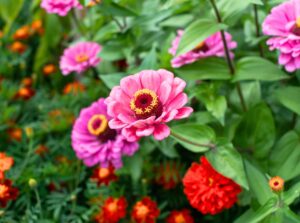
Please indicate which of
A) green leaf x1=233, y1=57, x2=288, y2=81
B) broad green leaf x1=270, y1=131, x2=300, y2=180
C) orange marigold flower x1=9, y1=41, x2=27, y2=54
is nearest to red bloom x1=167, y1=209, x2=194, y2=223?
broad green leaf x1=270, y1=131, x2=300, y2=180

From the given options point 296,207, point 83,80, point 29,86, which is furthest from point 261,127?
point 29,86

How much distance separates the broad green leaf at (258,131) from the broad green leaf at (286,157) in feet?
0.07

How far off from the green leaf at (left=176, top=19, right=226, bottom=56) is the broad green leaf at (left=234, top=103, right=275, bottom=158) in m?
0.19

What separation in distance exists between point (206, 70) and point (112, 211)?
1.24 feet

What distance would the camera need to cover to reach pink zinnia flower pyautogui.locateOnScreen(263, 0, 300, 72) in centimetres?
93

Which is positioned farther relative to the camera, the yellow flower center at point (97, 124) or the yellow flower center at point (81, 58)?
the yellow flower center at point (81, 58)

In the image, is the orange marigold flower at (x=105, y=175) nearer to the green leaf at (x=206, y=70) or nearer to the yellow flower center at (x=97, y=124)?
the yellow flower center at (x=97, y=124)

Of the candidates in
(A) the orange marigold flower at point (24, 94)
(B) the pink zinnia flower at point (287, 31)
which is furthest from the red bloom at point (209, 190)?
(A) the orange marigold flower at point (24, 94)

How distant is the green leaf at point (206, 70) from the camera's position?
3.56ft

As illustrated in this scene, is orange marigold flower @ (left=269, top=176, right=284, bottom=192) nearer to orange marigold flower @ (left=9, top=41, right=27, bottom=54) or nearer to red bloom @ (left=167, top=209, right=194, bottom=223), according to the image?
red bloom @ (left=167, top=209, right=194, bottom=223)

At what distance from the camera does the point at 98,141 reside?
1185mm

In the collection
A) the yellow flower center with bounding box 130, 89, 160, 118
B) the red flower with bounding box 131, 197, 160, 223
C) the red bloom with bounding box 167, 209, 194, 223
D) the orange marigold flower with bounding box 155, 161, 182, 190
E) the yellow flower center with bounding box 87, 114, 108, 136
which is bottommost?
the red bloom with bounding box 167, 209, 194, 223

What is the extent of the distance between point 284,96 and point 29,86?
1.00 metres

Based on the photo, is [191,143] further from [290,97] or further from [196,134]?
[290,97]
